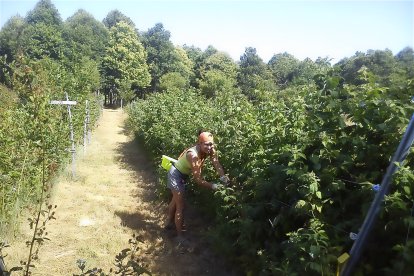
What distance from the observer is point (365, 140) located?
9.64ft

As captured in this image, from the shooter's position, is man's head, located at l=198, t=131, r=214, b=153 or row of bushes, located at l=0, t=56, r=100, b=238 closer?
row of bushes, located at l=0, t=56, r=100, b=238

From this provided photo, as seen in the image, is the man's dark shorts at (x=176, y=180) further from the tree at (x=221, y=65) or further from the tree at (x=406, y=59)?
the tree at (x=221, y=65)

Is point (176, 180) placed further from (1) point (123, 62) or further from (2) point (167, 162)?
(1) point (123, 62)

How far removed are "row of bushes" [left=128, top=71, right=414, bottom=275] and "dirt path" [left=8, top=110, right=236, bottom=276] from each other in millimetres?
880

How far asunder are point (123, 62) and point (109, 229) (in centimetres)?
3874

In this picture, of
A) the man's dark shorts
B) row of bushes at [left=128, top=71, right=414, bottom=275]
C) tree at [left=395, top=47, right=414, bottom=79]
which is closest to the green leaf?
row of bushes at [left=128, top=71, right=414, bottom=275]

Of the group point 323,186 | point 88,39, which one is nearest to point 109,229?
point 323,186

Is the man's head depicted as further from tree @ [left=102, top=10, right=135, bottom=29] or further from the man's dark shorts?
tree @ [left=102, top=10, right=135, bottom=29]

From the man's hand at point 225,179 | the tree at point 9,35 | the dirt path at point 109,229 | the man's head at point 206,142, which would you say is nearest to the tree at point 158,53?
the tree at point 9,35

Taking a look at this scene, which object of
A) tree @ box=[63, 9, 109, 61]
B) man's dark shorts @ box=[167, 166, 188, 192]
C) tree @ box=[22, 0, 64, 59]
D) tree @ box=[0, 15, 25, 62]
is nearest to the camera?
man's dark shorts @ box=[167, 166, 188, 192]

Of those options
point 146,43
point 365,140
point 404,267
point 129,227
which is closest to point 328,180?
point 365,140

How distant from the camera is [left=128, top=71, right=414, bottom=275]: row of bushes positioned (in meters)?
2.49

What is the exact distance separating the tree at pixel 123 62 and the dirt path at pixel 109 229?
31.3m

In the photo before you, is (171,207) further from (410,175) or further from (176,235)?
(410,175)
